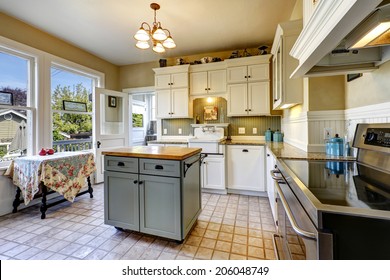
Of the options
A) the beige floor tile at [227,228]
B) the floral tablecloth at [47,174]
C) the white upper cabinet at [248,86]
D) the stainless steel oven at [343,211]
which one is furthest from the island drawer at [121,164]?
the white upper cabinet at [248,86]

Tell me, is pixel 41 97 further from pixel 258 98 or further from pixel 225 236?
pixel 258 98

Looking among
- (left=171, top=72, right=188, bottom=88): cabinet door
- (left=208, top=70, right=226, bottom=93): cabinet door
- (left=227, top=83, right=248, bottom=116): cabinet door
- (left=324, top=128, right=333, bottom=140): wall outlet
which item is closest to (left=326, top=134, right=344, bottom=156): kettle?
(left=324, top=128, right=333, bottom=140): wall outlet

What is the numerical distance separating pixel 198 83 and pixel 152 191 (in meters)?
2.55

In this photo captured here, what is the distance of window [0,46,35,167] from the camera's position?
260 centimetres

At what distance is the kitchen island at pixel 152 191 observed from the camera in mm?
1771

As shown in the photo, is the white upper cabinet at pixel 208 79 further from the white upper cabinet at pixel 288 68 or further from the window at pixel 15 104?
the window at pixel 15 104

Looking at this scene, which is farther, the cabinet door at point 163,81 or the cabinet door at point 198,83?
the cabinet door at point 163,81

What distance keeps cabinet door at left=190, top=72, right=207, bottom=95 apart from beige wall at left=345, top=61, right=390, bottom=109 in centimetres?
235

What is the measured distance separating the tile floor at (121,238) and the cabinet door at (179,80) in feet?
7.95

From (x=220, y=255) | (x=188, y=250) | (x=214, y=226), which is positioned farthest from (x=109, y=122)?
(x=220, y=255)

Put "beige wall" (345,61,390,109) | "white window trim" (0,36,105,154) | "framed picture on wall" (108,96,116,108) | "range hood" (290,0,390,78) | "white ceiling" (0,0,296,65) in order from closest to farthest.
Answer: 1. "range hood" (290,0,390,78)
2. "beige wall" (345,61,390,109)
3. "white ceiling" (0,0,296,65)
4. "white window trim" (0,36,105,154)
5. "framed picture on wall" (108,96,116,108)

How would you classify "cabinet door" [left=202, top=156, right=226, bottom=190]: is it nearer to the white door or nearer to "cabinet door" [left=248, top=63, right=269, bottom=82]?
"cabinet door" [left=248, top=63, right=269, bottom=82]

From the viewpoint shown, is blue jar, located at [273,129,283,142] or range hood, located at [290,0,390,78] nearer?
range hood, located at [290,0,390,78]

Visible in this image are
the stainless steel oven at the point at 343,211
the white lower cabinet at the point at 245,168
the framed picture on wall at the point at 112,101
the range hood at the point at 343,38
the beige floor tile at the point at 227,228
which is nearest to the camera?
the stainless steel oven at the point at 343,211
